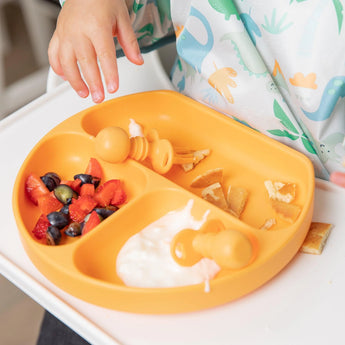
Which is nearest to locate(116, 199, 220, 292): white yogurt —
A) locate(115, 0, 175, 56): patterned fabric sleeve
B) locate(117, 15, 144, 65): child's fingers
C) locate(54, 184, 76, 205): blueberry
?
locate(54, 184, 76, 205): blueberry

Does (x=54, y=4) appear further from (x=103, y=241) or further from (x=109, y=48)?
(x=103, y=241)

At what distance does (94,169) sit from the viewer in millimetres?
756

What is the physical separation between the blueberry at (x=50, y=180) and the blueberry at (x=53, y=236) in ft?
0.30

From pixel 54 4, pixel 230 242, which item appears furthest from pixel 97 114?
pixel 54 4

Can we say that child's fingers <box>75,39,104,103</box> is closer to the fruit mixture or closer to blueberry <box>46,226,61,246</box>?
the fruit mixture

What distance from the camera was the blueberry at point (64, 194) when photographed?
0.71 metres

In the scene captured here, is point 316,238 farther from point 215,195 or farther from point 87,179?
point 87,179

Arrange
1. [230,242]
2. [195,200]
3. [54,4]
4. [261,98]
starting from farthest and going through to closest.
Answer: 1. [54,4]
2. [261,98]
3. [195,200]
4. [230,242]

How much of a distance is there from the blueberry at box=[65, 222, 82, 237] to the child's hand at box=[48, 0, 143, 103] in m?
0.19

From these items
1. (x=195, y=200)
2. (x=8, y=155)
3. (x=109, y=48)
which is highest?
(x=109, y=48)

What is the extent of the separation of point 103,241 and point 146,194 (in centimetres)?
8

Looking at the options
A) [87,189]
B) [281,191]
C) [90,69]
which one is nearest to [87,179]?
[87,189]

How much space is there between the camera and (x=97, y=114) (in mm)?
832

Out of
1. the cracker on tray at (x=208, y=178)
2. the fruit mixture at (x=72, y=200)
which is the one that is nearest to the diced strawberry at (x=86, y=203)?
the fruit mixture at (x=72, y=200)
